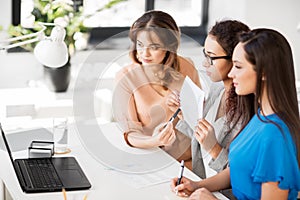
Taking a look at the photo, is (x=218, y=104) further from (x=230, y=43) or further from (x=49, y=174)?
(x=49, y=174)

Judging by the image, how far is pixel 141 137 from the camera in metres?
2.55

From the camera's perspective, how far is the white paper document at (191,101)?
2.31 m

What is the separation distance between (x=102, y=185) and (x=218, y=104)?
571 mm

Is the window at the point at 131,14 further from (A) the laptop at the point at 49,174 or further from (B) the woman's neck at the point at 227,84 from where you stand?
(B) the woman's neck at the point at 227,84

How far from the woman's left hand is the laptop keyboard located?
1.49 feet

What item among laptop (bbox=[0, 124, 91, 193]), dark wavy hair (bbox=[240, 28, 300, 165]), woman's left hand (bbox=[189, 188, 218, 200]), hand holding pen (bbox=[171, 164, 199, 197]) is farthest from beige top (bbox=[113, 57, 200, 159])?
dark wavy hair (bbox=[240, 28, 300, 165])

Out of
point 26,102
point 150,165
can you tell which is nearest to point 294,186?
point 150,165

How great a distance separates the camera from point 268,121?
1.89 meters

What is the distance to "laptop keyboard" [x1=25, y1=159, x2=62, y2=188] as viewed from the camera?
2.16 m

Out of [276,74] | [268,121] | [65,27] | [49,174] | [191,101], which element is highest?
[276,74]

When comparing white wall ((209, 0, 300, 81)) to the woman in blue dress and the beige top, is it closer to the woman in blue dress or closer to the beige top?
the beige top

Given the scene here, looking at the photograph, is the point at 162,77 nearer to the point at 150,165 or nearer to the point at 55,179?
the point at 150,165

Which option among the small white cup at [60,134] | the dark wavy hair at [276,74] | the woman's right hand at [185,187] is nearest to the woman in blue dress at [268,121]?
the dark wavy hair at [276,74]

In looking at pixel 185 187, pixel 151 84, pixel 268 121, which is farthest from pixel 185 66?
pixel 268 121
